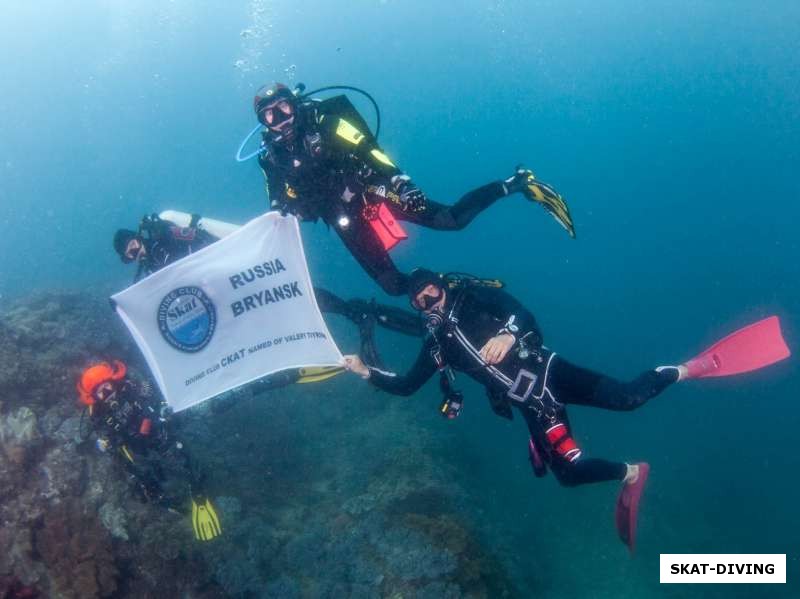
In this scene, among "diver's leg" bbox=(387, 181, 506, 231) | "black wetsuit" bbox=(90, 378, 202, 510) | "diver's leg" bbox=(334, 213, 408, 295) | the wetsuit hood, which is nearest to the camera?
"diver's leg" bbox=(387, 181, 506, 231)

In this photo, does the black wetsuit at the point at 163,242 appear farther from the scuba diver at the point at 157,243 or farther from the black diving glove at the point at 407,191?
the black diving glove at the point at 407,191

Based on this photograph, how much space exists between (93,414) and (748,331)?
9124 mm

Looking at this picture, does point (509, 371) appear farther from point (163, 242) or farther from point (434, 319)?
point (163, 242)

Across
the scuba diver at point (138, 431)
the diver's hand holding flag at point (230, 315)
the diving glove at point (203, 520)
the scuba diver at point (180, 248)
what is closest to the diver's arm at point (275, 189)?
the diver's hand holding flag at point (230, 315)

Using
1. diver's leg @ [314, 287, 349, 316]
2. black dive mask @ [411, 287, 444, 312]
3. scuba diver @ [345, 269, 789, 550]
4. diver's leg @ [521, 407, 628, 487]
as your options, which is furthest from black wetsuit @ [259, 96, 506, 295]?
diver's leg @ [521, 407, 628, 487]

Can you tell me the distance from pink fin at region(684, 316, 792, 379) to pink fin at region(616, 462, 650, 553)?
4.79ft

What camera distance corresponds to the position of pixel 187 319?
245 inches

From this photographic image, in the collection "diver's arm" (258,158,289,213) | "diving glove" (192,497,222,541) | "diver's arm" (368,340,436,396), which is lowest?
"diving glove" (192,497,222,541)

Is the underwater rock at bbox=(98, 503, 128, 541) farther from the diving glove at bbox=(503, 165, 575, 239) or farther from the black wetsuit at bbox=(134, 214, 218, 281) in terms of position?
the diving glove at bbox=(503, 165, 575, 239)

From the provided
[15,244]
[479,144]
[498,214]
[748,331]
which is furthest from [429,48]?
[748,331]

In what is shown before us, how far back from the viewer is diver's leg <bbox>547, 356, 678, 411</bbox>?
21.2ft

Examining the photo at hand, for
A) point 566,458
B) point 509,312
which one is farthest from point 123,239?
point 566,458

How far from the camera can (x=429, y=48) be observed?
148m

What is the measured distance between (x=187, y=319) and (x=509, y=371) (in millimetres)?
3901
